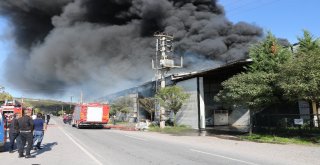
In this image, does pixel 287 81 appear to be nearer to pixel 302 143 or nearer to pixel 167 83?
pixel 302 143

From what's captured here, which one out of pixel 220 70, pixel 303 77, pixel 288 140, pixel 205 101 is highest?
pixel 220 70

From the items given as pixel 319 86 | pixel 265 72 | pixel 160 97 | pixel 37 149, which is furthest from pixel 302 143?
pixel 160 97

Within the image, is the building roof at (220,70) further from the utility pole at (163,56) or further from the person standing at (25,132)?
the person standing at (25,132)

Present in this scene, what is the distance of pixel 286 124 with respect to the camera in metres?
20.4

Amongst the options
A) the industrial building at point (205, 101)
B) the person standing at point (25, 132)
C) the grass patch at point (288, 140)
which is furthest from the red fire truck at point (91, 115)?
the person standing at point (25, 132)

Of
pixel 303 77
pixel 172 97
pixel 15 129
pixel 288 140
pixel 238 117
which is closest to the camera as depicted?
pixel 15 129

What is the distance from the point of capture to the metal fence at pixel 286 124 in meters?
18.8

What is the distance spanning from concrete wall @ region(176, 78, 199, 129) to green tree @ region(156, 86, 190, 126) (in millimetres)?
1034

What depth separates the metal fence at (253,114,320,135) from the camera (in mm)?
18844

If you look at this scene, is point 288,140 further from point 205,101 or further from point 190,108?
point 205,101

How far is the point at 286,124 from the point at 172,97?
13.4m

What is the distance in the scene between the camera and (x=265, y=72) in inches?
867

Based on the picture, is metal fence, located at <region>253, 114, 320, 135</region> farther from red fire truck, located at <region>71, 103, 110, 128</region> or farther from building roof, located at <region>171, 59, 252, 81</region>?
red fire truck, located at <region>71, 103, 110, 128</region>

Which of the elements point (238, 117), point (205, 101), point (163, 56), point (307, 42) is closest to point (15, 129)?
point (307, 42)
